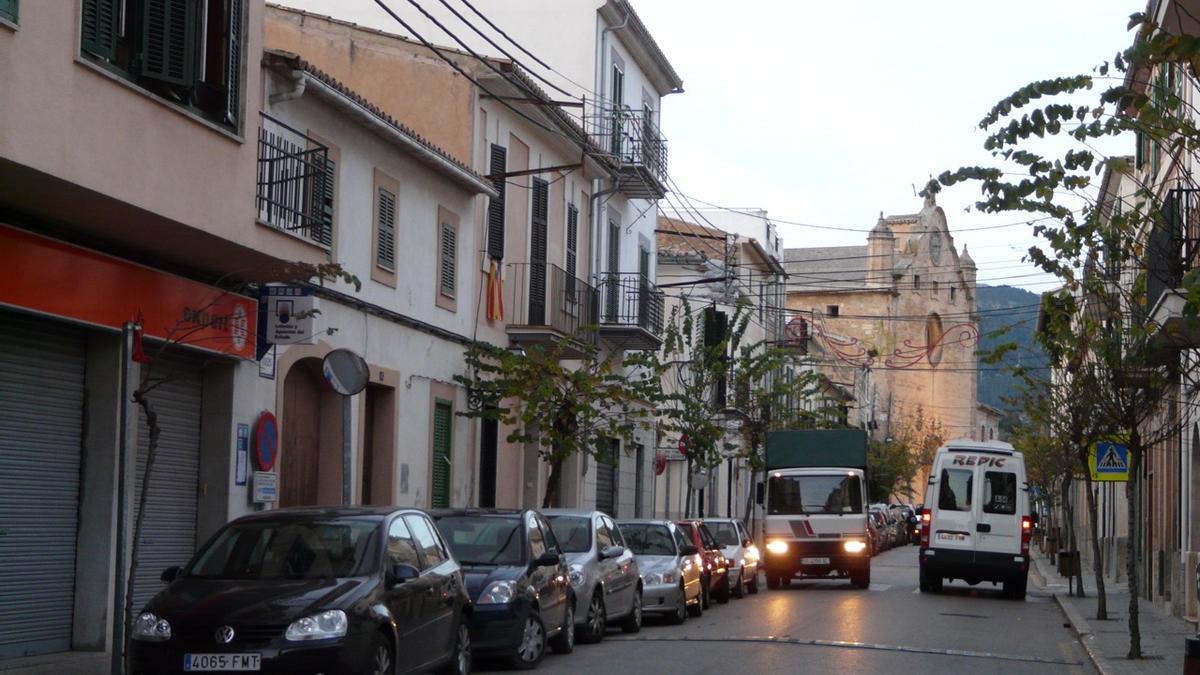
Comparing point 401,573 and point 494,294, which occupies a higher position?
point 494,294

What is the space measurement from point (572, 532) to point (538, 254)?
10822mm

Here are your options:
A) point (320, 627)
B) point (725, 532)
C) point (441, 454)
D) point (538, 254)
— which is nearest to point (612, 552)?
point (441, 454)

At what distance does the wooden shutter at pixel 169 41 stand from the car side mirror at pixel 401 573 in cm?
495

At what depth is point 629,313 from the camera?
34.0 metres

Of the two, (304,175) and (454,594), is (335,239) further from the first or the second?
(454,594)

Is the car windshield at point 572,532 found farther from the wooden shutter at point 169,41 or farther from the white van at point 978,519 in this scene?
the white van at point 978,519

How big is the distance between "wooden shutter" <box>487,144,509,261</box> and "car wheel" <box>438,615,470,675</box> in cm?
1360

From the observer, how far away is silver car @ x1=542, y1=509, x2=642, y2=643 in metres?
18.5

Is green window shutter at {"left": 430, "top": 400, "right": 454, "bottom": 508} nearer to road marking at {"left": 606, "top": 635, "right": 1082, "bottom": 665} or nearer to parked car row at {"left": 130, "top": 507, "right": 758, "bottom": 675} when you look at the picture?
road marking at {"left": 606, "top": 635, "right": 1082, "bottom": 665}

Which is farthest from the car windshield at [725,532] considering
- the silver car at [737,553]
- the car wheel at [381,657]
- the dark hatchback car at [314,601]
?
the car wheel at [381,657]

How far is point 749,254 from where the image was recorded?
58.1 meters

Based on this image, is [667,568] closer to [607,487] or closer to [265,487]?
[265,487]

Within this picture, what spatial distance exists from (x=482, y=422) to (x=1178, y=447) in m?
12.2

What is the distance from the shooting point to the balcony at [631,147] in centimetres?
3266
